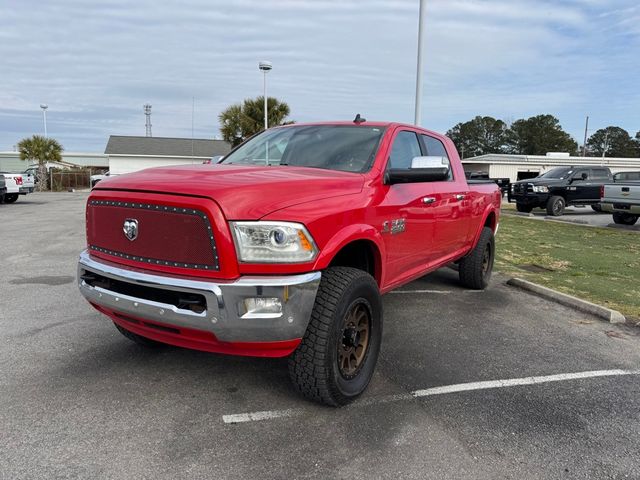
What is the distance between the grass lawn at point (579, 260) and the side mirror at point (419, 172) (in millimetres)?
3222

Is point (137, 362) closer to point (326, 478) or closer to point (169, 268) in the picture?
point (169, 268)

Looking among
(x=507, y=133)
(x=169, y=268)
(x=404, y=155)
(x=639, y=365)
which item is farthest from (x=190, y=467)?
(x=507, y=133)

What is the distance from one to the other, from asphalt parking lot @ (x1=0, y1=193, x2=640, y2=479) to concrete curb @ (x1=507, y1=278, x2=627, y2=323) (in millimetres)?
227

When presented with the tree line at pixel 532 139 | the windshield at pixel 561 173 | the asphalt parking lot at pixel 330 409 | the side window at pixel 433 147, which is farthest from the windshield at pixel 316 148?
the tree line at pixel 532 139

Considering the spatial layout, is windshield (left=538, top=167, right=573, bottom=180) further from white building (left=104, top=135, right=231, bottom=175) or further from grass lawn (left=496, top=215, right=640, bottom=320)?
white building (left=104, top=135, right=231, bottom=175)

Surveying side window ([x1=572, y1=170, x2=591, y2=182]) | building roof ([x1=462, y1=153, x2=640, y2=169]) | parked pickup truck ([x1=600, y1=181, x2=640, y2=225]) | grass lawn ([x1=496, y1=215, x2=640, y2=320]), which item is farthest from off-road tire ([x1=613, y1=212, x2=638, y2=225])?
building roof ([x1=462, y1=153, x2=640, y2=169])

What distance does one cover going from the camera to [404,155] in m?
4.39

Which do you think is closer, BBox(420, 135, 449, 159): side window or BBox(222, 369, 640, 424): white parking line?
BBox(222, 369, 640, 424): white parking line

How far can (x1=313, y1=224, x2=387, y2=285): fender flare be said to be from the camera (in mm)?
2953

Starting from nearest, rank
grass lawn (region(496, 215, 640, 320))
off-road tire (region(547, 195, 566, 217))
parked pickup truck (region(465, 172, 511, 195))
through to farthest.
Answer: grass lawn (region(496, 215, 640, 320)), parked pickup truck (region(465, 172, 511, 195)), off-road tire (region(547, 195, 566, 217))

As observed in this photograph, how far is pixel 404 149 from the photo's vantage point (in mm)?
4426

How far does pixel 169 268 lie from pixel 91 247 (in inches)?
36.5

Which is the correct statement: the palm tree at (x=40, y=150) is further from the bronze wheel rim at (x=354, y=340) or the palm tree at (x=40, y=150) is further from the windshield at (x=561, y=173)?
the bronze wheel rim at (x=354, y=340)

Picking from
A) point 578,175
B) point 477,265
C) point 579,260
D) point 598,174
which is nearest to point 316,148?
point 477,265
